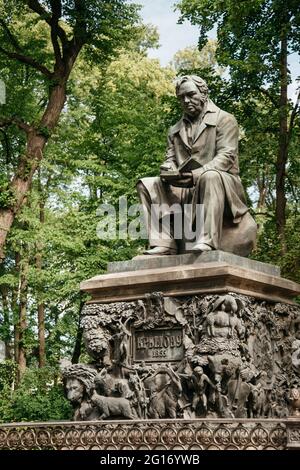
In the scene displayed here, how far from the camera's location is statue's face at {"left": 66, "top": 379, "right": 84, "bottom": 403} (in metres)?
10.6

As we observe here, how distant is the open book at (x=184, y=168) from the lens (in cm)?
1092

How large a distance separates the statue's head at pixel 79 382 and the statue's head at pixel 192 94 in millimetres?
3513

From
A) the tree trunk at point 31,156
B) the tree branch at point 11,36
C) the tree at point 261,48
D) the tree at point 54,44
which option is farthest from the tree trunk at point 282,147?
the tree branch at point 11,36

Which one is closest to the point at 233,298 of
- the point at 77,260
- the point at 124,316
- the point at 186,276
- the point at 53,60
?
the point at 186,276

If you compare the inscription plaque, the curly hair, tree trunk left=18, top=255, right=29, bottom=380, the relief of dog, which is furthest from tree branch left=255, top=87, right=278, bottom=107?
the relief of dog

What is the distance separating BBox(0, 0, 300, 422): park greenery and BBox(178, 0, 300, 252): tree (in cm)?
4

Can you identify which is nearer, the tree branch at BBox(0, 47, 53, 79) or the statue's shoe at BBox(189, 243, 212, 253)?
the statue's shoe at BBox(189, 243, 212, 253)

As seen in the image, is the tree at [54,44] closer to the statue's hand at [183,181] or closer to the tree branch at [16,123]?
the tree branch at [16,123]

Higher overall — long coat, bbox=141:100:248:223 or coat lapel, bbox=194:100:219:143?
coat lapel, bbox=194:100:219:143

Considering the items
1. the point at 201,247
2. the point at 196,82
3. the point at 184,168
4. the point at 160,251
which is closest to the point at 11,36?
the point at 196,82

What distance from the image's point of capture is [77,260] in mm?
23219

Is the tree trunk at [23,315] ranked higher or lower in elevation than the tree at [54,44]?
lower

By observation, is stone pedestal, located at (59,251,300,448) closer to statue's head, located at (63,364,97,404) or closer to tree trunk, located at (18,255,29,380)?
statue's head, located at (63,364,97,404)
